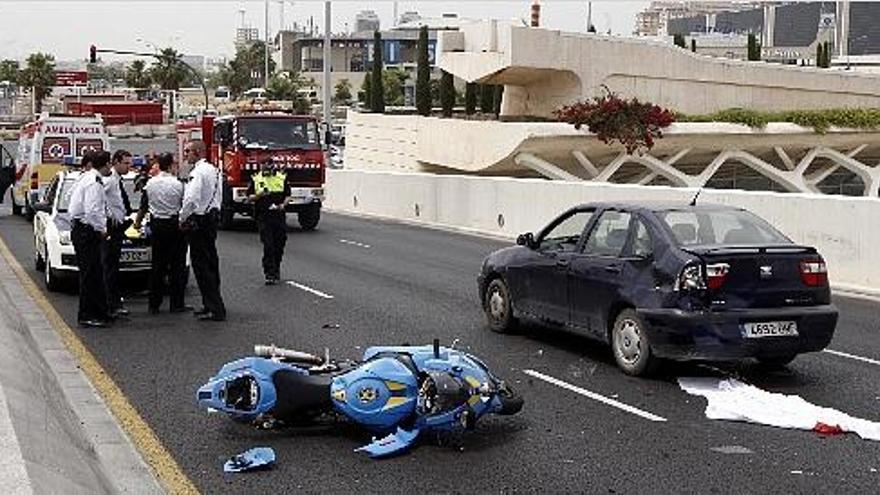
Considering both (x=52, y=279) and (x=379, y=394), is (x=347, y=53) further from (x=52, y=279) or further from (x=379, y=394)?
(x=379, y=394)

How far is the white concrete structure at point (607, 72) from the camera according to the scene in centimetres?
3703

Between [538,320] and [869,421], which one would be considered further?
[538,320]

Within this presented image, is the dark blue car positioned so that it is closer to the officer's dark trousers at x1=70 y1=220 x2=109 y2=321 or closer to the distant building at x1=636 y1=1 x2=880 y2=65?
the officer's dark trousers at x1=70 y1=220 x2=109 y2=321

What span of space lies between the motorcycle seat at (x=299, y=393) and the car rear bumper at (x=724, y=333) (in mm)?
2922

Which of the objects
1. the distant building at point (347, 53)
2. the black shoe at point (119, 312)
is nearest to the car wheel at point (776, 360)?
the black shoe at point (119, 312)

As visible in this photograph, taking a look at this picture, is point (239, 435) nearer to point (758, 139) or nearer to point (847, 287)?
point (847, 287)

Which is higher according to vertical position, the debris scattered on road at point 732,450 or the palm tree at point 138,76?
the palm tree at point 138,76

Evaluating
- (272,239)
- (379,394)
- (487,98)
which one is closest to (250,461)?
(379,394)

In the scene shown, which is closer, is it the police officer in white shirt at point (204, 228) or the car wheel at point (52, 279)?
the police officer in white shirt at point (204, 228)

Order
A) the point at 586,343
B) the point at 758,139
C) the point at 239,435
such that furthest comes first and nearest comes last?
the point at 758,139 < the point at 586,343 < the point at 239,435

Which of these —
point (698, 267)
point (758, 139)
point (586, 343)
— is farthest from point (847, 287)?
point (758, 139)

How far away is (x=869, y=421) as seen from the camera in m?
8.07

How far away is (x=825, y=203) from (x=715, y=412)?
360 inches

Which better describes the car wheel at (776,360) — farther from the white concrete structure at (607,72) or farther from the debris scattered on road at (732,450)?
the white concrete structure at (607,72)
